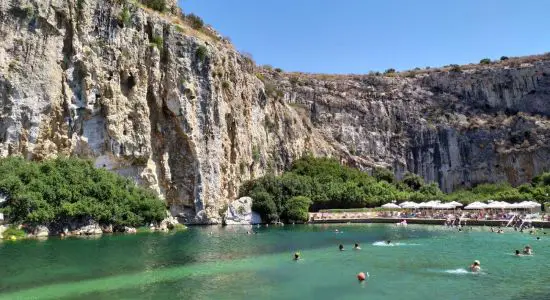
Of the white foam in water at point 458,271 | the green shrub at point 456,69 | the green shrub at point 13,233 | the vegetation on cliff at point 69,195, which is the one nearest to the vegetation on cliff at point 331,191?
the vegetation on cliff at point 69,195

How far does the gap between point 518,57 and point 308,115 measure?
45117 millimetres

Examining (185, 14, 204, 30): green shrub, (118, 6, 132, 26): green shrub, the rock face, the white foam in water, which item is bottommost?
the white foam in water

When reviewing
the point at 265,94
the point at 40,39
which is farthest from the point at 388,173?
the point at 40,39

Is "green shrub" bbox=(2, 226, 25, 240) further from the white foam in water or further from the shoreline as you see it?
the shoreline

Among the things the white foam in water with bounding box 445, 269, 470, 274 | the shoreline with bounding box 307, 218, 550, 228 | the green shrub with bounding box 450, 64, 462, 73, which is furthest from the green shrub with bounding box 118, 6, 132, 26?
the green shrub with bounding box 450, 64, 462, 73

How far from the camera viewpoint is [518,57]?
A: 3789 inches

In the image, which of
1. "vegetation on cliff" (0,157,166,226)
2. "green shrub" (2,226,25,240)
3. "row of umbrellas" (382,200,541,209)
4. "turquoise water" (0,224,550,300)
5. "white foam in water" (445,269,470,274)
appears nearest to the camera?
"turquoise water" (0,224,550,300)

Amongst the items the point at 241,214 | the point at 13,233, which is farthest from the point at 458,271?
the point at 241,214

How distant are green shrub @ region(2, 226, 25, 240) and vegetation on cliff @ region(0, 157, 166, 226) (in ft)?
2.76

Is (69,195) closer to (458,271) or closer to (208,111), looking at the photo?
(208,111)

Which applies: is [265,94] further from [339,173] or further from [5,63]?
[5,63]

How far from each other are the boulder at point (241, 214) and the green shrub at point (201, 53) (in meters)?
17.5

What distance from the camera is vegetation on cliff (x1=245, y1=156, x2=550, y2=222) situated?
189ft

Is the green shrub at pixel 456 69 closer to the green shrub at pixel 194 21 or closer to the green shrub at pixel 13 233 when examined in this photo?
the green shrub at pixel 194 21
